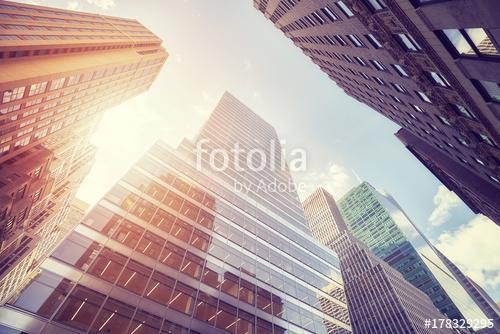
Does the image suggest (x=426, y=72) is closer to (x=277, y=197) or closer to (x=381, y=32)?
(x=381, y=32)

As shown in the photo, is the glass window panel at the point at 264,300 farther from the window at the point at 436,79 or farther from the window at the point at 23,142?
the window at the point at 23,142

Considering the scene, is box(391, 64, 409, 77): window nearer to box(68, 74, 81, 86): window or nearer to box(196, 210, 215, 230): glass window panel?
box(196, 210, 215, 230): glass window panel

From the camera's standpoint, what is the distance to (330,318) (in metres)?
34.6

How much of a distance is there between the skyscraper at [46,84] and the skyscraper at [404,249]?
140043 millimetres

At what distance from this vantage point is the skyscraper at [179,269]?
18.7 meters

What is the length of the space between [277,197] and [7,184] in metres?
47.9

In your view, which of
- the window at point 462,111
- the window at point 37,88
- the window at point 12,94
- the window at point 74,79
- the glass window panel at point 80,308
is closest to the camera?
the window at point 462,111

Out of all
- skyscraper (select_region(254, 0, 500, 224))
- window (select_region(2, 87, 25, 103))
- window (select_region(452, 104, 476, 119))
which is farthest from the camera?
window (select_region(2, 87, 25, 103))

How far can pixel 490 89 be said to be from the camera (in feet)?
38.9

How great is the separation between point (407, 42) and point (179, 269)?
82.2 feet

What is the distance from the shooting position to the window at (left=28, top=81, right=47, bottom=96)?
44.7m

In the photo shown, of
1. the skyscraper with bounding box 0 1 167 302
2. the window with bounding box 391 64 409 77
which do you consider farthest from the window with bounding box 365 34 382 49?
the skyscraper with bounding box 0 1 167 302

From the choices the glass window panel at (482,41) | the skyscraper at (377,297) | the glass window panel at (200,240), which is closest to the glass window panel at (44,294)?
the glass window panel at (200,240)

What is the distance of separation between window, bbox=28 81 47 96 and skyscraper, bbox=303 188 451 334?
11255 cm
